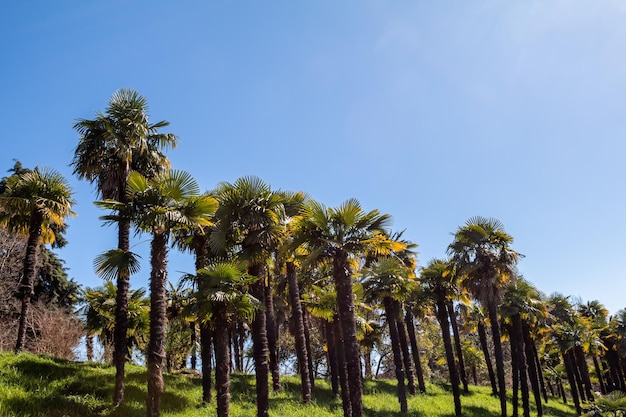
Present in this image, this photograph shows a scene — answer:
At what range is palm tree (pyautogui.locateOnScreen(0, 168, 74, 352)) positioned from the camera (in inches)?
798

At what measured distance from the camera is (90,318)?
25250 mm

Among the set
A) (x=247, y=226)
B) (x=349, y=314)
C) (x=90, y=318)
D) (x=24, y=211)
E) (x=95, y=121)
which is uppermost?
(x=95, y=121)

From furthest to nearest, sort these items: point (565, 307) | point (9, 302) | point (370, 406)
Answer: point (565, 307)
point (9, 302)
point (370, 406)

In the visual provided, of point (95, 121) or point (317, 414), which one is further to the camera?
point (317, 414)

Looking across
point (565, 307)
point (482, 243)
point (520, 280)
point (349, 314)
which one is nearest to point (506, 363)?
point (565, 307)

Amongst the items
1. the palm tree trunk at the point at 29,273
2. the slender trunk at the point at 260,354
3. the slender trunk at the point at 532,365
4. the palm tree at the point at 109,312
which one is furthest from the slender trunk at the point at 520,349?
the palm tree trunk at the point at 29,273

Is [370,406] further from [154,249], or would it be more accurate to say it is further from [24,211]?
[24,211]

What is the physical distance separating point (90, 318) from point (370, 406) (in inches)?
686

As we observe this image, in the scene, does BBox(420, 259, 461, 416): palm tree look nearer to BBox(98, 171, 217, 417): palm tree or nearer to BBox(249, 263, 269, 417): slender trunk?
BBox(249, 263, 269, 417): slender trunk

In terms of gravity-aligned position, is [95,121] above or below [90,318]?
above

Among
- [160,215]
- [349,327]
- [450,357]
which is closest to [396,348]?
[450,357]

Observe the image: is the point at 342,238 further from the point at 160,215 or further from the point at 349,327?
the point at 160,215

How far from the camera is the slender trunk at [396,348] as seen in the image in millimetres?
27245

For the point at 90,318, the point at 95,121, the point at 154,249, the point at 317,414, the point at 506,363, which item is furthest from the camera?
the point at 506,363
